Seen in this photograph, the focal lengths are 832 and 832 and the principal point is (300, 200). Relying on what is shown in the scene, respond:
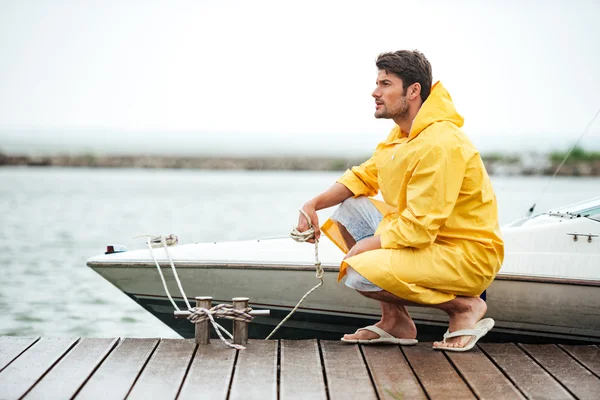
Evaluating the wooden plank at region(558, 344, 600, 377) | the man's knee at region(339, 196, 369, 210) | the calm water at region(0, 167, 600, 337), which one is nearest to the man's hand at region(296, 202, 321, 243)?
the man's knee at region(339, 196, 369, 210)

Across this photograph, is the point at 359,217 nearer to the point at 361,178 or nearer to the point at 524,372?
the point at 361,178

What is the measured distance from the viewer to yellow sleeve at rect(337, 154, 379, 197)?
410cm

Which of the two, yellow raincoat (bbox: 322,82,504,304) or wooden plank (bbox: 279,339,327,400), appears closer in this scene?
wooden plank (bbox: 279,339,327,400)

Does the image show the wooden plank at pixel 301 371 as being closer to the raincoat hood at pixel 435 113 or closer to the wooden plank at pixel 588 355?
the raincoat hood at pixel 435 113

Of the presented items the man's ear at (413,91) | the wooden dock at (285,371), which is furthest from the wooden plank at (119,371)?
the man's ear at (413,91)

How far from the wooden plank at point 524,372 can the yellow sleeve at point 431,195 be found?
640mm

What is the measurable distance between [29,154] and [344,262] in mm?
60307

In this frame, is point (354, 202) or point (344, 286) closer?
point (354, 202)

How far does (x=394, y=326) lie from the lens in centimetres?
399

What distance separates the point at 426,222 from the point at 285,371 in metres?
0.86

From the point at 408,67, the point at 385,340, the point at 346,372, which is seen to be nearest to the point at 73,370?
the point at 346,372

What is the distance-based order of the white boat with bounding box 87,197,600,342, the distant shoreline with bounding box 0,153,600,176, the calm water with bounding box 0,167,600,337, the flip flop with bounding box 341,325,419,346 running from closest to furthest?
the flip flop with bounding box 341,325,419,346 → the white boat with bounding box 87,197,600,342 → the calm water with bounding box 0,167,600,337 → the distant shoreline with bounding box 0,153,600,176

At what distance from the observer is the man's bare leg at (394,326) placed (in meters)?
3.97

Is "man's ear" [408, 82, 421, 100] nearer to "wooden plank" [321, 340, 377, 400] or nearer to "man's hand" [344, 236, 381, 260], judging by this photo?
"man's hand" [344, 236, 381, 260]
